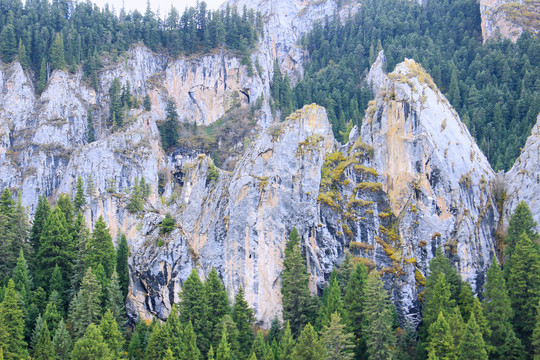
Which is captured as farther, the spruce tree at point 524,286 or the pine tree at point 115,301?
the pine tree at point 115,301

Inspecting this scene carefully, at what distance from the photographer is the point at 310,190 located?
68062mm

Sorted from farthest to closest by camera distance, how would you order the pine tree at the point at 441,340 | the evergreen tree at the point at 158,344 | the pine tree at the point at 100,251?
1. the pine tree at the point at 100,251
2. the evergreen tree at the point at 158,344
3. the pine tree at the point at 441,340

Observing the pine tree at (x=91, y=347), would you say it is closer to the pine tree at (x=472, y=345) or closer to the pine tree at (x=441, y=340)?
the pine tree at (x=441, y=340)

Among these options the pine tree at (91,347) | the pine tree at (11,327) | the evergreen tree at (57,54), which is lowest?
the pine tree at (91,347)

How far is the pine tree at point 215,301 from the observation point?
58125 mm

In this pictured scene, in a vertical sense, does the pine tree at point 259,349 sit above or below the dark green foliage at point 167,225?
below

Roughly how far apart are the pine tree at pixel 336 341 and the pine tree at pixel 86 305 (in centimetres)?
2044

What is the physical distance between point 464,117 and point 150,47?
63.3 meters

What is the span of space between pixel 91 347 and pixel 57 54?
76829 mm

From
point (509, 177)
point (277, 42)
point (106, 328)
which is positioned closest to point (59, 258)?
point (106, 328)

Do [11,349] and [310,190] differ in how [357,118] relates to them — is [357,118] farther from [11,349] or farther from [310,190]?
[11,349]

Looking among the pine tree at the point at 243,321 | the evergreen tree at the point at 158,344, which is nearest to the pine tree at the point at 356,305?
the pine tree at the point at 243,321

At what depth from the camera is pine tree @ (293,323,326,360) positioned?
1964 inches

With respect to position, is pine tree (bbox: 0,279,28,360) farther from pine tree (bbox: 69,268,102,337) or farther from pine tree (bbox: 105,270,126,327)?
pine tree (bbox: 105,270,126,327)
